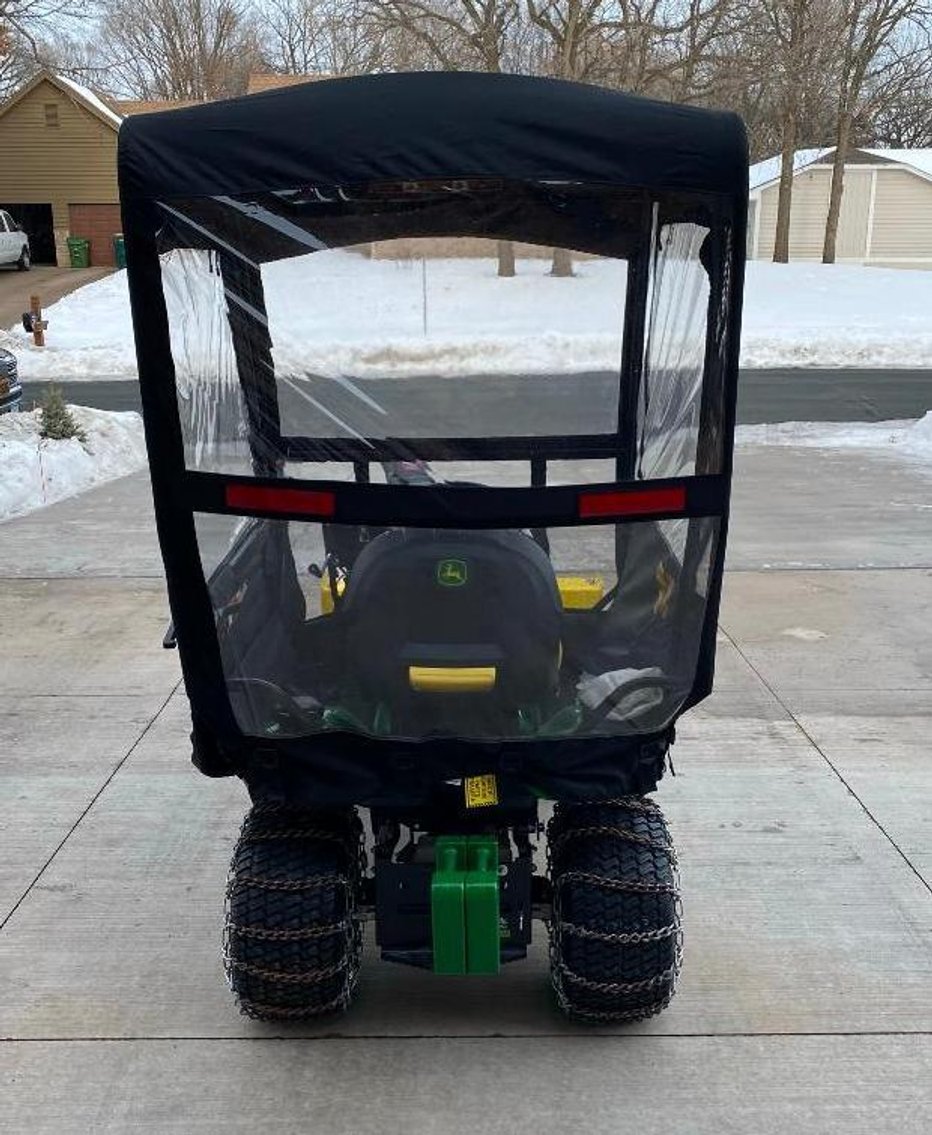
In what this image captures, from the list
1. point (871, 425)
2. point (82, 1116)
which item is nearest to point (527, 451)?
point (82, 1116)

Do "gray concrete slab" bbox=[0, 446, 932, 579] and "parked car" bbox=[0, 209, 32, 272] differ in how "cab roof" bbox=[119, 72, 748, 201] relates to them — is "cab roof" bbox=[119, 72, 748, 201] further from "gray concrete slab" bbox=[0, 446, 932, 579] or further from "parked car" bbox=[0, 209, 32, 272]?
"parked car" bbox=[0, 209, 32, 272]

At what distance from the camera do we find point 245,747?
A: 2674 mm

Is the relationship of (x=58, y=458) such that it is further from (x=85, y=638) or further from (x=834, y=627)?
(x=834, y=627)

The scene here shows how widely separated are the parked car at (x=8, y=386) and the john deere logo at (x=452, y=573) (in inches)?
374

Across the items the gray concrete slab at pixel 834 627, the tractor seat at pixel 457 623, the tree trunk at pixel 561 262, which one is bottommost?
the gray concrete slab at pixel 834 627

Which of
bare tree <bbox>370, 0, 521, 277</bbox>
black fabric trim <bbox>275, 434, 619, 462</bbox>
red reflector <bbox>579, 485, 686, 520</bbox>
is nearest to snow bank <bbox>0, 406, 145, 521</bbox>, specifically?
black fabric trim <bbox>275, 434, 619, 462</bbox>

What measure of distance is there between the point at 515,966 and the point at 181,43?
5559 cm

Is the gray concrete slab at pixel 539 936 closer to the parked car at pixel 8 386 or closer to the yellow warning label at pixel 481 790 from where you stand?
the yellow warning label at pixel 481 790

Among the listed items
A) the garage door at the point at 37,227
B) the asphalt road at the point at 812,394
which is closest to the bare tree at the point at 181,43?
the garage door at the point at 37,227

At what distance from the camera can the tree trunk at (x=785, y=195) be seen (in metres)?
29.2

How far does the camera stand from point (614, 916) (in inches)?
109

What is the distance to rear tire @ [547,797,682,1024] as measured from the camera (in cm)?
278

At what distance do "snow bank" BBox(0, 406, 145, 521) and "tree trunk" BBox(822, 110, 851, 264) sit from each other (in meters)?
25.2

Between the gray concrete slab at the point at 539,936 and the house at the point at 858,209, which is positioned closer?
the gray concrete slab at the point at 539,936
